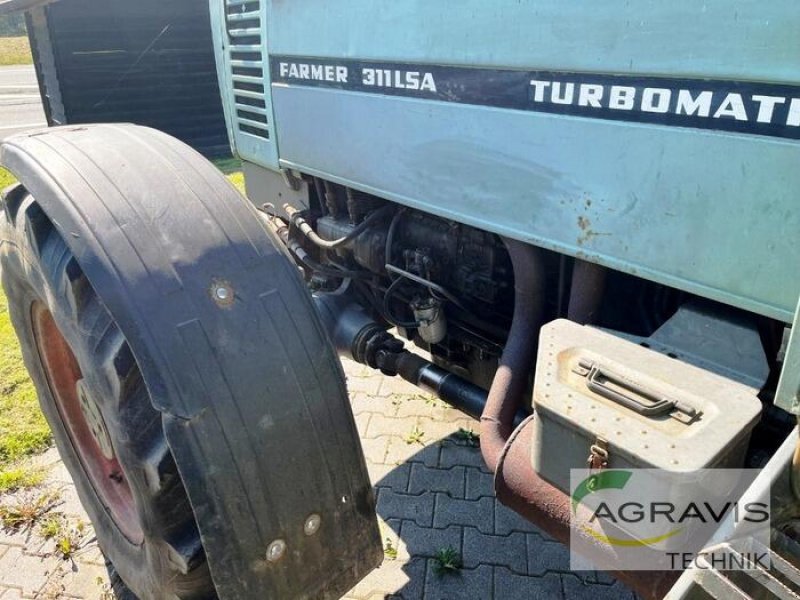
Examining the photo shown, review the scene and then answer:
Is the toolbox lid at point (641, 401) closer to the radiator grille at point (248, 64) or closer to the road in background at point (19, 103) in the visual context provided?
the radiator grille at point (248, 64)

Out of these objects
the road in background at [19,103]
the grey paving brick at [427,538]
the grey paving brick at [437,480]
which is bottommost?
the road in background at [19,103]

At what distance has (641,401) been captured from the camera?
1.17 m

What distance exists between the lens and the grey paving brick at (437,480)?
263cm

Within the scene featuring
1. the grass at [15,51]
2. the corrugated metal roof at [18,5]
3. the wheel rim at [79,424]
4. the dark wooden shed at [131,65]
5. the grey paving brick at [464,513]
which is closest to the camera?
the wheel rim at [79,424]

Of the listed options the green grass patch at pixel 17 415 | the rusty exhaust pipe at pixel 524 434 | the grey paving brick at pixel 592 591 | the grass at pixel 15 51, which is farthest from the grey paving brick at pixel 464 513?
the grass at pixel 15 51

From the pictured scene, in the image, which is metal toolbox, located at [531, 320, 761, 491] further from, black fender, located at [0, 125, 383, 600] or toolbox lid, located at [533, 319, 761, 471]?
black fender, located at [0, 125, 383, 600]

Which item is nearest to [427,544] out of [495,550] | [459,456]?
[495,550]

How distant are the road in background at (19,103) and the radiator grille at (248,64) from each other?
6546 mm

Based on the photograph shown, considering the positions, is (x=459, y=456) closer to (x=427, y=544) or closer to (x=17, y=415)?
(x=427, y=544)

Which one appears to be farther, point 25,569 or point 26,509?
point 26,509

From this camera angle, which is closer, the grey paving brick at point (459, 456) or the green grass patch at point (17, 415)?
the grey paving brick at point (459, 456)

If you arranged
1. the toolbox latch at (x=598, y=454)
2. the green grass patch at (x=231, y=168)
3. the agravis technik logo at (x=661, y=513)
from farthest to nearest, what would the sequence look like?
the green grass patch at (x=231, y=168)
the toolbox latch at (x=598, y=454)
the agravis technik logo at (x=661, y=513)

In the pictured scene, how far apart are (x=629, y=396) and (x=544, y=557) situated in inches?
52.2

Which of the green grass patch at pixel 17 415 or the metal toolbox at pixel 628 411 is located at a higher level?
the metal toolbox at pixel 628 411
